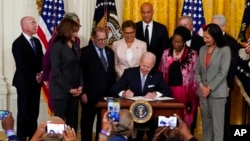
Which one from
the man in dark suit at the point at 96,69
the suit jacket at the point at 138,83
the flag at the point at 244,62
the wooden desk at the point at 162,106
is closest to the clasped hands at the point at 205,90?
the suit jacket at the point at 138,83

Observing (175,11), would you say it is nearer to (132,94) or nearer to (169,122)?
(132,94)

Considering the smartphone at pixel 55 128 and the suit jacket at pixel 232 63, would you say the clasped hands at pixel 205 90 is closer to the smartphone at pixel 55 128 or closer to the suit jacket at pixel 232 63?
the suit jacket at pixel 232 63

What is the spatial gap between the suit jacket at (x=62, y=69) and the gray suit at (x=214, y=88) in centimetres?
132

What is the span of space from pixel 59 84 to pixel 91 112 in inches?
Result: 28.7

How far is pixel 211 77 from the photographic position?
5188 millimetres

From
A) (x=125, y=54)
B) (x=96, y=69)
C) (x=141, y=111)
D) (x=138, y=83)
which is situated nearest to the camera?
(x=141, y=111)

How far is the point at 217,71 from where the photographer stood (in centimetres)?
517

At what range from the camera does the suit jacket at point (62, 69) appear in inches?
198

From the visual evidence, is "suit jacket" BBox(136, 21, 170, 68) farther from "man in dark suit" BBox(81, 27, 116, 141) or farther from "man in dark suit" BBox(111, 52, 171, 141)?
"man in dark suit" BBox(111, 52, 171, 141)

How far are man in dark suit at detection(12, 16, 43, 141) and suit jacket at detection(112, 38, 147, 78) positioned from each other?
894mm

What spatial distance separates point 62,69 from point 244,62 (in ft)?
8.01

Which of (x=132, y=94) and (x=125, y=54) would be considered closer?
(x=132, y=94)

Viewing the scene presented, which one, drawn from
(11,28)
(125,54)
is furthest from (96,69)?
(11,28)

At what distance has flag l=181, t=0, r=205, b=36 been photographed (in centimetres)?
672
